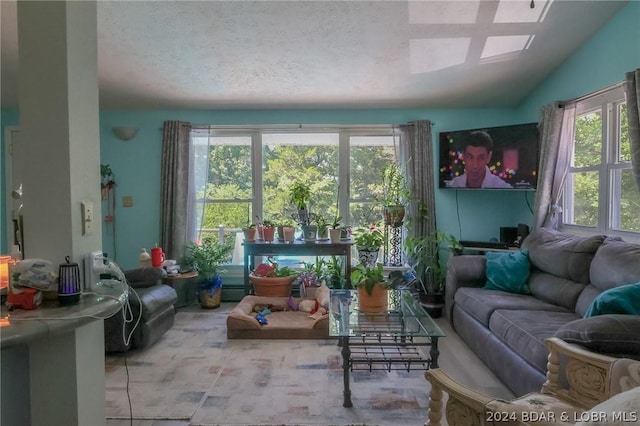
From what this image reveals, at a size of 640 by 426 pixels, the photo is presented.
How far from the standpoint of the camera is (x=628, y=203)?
2.71m

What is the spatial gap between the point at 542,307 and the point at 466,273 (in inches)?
27.1

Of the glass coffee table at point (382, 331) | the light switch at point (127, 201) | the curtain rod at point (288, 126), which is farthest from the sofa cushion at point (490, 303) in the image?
the light switch at point (127, 201)

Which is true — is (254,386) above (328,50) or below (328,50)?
below

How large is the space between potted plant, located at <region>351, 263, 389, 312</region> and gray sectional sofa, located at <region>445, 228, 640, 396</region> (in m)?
0.79

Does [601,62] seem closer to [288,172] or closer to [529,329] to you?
[529,329]

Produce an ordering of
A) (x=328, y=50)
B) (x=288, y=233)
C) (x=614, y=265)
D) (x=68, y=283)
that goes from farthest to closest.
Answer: (x=288, y=233) < (x=328, y=50) < (x=614, y=265) < (x=68, y=283)

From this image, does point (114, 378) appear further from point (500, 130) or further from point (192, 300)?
point (500, 130)

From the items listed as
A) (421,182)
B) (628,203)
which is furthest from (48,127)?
(628,203)

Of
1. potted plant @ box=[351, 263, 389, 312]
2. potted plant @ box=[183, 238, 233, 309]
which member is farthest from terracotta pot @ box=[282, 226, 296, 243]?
potted plant @ box=[351, 263, 389, 312]

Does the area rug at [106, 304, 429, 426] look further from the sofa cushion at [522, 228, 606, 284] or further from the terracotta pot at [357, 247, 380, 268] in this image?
the sofa cushion at [522, 228, 606, 284]

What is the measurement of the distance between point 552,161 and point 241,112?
3.26m

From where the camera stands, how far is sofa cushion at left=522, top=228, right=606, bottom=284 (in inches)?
98.6

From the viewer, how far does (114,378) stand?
239 cm

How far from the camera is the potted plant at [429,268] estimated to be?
366cm
